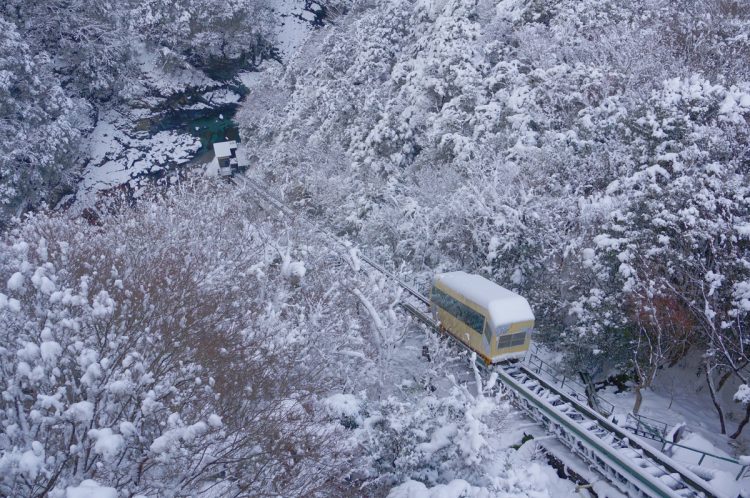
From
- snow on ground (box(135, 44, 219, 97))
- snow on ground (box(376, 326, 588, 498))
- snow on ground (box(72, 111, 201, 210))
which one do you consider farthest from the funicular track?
snow on ground (box(135, 44, 219, 97))

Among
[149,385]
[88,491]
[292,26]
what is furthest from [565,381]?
[292,26]

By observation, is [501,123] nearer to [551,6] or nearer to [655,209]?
[551,6]

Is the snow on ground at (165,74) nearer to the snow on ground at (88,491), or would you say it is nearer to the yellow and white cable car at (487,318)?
the yellow and white cable car at (487,318)

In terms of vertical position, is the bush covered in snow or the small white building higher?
the bush covered in snow

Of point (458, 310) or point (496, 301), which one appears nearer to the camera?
point (496, 301)

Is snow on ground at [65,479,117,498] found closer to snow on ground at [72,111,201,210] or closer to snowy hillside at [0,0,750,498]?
snowy hillside at [0,0,750,498]

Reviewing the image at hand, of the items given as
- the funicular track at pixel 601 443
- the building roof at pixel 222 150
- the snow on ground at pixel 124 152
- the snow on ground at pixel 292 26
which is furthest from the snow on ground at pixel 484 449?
the snow on ground at pixel 292 26

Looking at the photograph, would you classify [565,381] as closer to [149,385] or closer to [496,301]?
[496,301]

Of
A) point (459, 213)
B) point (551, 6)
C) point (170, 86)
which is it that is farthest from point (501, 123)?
point (170, 86)
